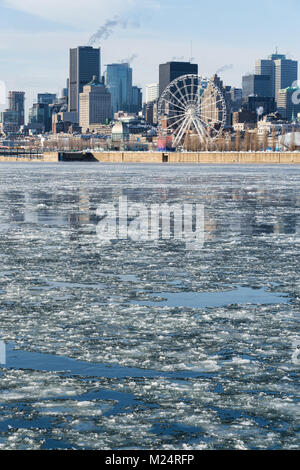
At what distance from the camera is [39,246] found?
15.5m

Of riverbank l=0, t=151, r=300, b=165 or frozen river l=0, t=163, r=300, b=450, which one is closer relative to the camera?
frozen river l=0, t=163, r=300, b=450

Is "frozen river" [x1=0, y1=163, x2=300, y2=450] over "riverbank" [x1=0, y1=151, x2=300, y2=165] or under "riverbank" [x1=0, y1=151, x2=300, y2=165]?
under

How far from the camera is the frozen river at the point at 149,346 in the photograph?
570cm

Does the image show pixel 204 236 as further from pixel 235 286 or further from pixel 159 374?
pixel 159 374

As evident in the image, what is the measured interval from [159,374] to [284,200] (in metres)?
24.5

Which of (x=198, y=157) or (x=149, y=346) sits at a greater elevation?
(x=198, y=157)

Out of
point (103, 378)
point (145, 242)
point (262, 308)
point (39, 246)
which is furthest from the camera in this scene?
point (145, 242)

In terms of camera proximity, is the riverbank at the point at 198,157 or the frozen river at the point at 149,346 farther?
the riverbank at the point at 198,157

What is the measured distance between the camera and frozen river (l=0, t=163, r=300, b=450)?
5703mm

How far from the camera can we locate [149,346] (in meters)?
7.88

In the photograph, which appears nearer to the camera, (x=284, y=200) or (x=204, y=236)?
(x=204, y=236)

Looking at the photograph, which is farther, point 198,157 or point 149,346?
point 198,157
